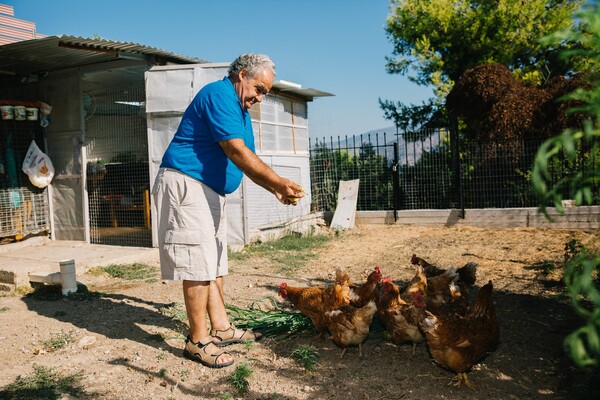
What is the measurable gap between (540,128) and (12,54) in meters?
9.36

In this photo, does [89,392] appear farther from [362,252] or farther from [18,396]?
[362,252]

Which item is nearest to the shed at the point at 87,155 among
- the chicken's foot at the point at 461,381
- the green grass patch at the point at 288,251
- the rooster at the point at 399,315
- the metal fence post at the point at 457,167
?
the green grass patch at the point at 288,251

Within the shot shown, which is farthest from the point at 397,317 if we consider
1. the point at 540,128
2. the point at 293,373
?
the point at 540,128

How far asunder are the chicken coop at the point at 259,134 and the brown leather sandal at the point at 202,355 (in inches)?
164

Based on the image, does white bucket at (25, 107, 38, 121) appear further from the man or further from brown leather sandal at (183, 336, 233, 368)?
brown leather sandal at (183, 336, 233, 368)

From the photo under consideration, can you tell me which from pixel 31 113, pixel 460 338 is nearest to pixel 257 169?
pixel 460 338

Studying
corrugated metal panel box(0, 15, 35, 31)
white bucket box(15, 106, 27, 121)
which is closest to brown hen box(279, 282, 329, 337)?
white bucket box(15, 106, 27, 121)

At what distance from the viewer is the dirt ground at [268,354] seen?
2836 millimetres

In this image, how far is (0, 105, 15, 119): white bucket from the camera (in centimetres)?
736

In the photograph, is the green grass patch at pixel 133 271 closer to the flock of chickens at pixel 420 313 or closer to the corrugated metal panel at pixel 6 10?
the flock of chickens at pixel 420 313

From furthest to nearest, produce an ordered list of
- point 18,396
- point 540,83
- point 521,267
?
1. point 540,83
2. point 521,267
3. point 18,396

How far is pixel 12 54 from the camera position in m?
7.06

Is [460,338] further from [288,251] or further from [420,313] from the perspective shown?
[288,251]

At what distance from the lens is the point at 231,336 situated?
11.7ft
